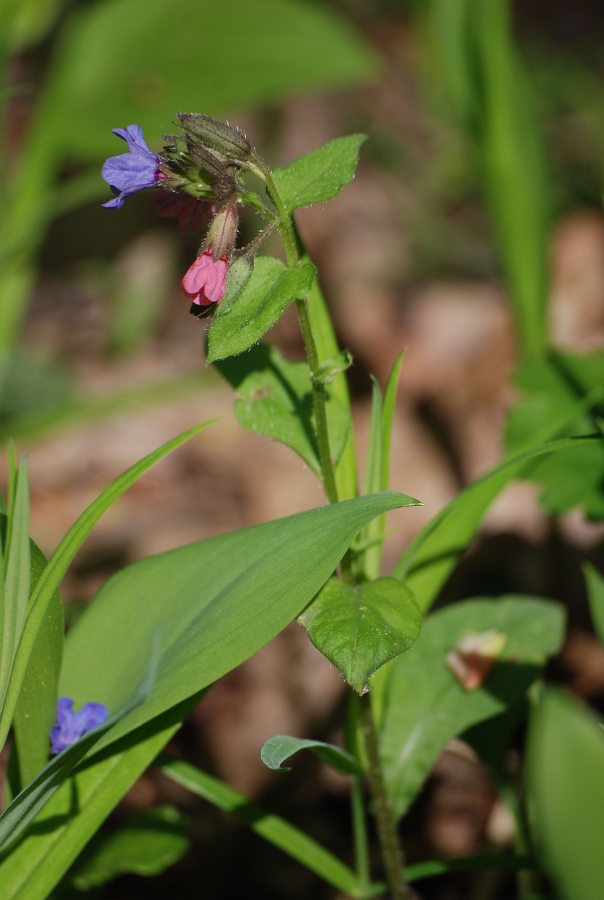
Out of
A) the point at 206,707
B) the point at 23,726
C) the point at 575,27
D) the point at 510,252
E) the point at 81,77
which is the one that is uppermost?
the point at 81,77

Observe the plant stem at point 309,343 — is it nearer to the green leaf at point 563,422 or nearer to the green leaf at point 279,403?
the green leaf at point 279,403

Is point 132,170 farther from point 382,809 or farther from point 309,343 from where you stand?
Result: point 382,809

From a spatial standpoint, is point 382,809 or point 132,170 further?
point 382,809

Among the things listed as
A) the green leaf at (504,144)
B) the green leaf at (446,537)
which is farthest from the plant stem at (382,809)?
the green leaf at (504,144)

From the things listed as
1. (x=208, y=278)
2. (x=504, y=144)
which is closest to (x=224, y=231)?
(x=208, y=278)

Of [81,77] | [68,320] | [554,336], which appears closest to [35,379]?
[68,320]

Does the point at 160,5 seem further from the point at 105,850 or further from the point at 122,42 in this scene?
the point at 105,850

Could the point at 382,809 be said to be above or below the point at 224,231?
below
